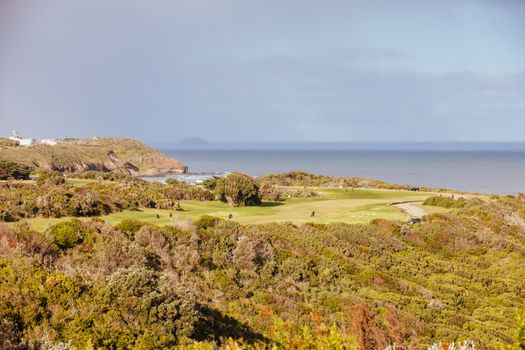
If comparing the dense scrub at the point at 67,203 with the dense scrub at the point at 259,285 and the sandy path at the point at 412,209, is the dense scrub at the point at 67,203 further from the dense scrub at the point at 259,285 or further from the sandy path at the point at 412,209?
the sandy path at the point at 412,209

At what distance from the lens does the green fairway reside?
70.6 feet

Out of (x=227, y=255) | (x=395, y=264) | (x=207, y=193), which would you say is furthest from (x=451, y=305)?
(x=207, y=193)

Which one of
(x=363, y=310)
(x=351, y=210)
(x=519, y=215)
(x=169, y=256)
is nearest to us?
(x=363, y=310)

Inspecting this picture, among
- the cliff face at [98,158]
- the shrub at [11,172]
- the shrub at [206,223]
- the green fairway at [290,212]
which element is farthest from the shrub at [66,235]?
the cliff face at [98,158]

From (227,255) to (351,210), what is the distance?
17.3m

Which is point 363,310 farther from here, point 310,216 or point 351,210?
point 351,210

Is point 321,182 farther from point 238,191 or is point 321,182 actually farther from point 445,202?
point 238,191

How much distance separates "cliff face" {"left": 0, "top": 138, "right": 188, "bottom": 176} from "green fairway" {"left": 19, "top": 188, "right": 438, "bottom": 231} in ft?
192

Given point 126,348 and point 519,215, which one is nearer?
point 126,348

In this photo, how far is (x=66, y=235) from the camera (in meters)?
13.3

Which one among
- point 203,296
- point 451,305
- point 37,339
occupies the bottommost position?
point 451,305

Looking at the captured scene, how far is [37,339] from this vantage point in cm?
745

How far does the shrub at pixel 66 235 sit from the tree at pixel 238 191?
54.4ft

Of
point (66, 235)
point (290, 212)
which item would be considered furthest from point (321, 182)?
point (66, 235)
